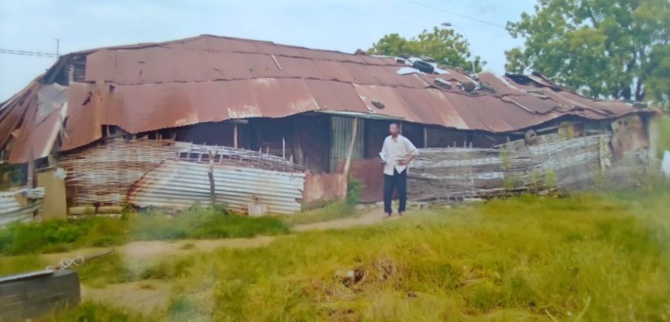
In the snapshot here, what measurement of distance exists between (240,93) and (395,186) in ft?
3.89

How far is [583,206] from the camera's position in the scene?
4.30 meters

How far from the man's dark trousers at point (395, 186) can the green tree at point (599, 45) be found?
1.28m

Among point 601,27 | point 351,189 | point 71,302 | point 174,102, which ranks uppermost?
point 601,27

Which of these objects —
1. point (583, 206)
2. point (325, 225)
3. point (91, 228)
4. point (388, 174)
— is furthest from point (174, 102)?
point (583, 206)

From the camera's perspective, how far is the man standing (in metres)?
3.91

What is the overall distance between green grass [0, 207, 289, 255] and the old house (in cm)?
11

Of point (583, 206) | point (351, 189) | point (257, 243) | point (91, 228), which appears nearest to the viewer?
point (91, 228)

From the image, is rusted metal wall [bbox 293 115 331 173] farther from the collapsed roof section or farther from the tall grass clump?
the tall grass clump

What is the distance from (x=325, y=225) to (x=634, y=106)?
2583 millimetres

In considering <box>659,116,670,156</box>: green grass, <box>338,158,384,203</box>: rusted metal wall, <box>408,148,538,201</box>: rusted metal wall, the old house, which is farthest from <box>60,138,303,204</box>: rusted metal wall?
<box>659,116,670,156</box>: green grass

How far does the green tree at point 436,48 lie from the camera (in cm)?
414

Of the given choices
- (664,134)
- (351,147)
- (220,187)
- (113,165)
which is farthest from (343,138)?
(664,134)

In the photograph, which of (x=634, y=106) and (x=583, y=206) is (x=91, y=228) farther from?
(x=634, y=106)

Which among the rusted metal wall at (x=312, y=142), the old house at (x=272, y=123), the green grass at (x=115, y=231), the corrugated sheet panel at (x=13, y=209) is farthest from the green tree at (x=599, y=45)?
the corrugated sheet panel at (x=13, y=209)
